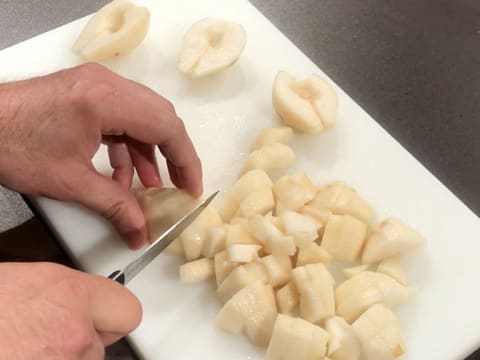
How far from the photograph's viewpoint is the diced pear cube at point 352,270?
1180 millimetres

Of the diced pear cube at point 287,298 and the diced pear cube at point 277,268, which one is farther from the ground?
the diced pear cube at point 277,268

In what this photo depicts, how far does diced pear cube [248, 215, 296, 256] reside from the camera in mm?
1145

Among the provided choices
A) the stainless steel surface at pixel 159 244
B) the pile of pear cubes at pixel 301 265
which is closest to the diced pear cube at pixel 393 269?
the pile of pear cubes at pixel 301 265

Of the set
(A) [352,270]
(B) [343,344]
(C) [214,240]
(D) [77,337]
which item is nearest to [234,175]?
(C) [214,240]

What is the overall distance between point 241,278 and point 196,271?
0.31 ft

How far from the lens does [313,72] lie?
1463 mm

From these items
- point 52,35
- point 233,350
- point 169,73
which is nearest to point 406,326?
point 233,350

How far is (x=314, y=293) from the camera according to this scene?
1.12 m

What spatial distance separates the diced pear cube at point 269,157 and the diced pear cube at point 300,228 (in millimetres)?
130

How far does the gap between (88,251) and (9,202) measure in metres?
0.33

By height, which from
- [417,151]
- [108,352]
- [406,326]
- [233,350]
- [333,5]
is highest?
[333,5]

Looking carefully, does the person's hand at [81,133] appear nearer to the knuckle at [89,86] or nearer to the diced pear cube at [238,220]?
the knuckle at [89,86]

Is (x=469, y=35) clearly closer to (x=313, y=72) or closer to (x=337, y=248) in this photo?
(x=313, y=72)

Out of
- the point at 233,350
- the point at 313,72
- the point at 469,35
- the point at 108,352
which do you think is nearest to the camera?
the point at 233,350
